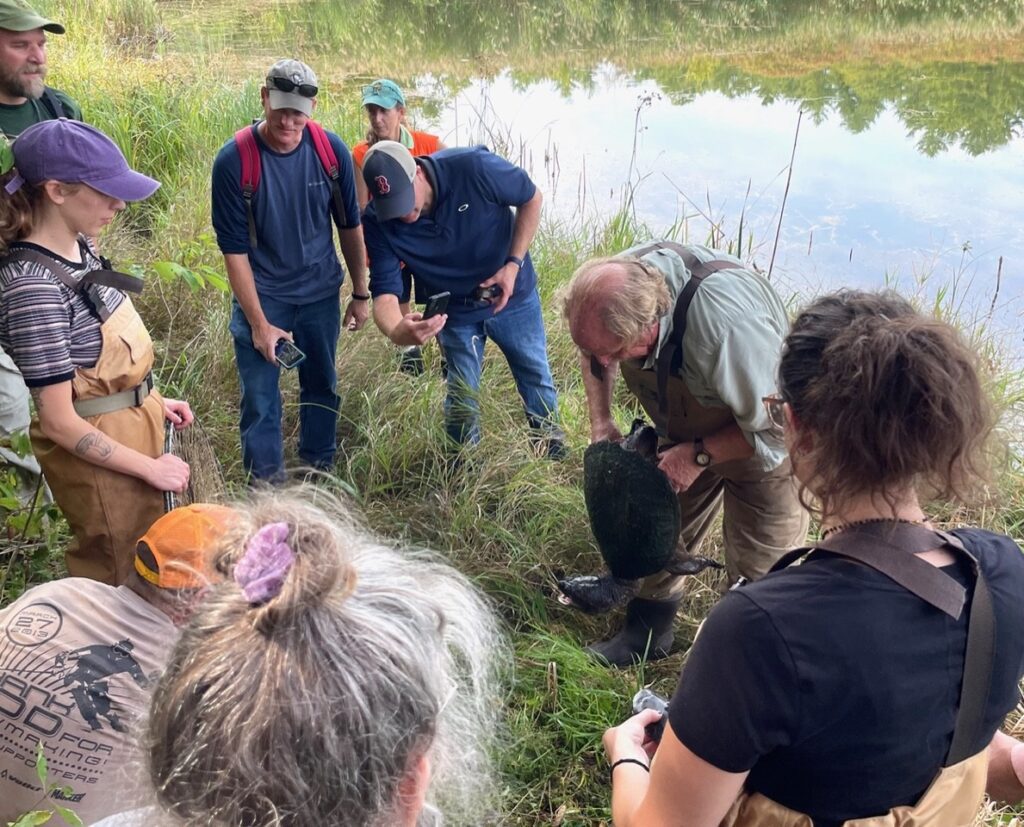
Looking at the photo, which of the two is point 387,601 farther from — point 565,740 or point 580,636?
point 580,636

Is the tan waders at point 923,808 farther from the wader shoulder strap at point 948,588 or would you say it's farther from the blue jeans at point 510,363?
the blue jeans at point 510,363

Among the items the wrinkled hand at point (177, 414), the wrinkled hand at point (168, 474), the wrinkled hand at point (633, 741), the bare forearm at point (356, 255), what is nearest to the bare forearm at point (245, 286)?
the bare forearm at point (356, 255)

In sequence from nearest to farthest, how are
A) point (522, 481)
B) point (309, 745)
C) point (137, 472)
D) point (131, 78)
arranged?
point (309, 745)
point (137, 472)
point (522, 481)
point (131, 78)

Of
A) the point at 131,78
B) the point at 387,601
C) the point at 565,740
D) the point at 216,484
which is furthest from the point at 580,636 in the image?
the point at 131,78

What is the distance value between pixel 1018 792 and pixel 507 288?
7.78 ft

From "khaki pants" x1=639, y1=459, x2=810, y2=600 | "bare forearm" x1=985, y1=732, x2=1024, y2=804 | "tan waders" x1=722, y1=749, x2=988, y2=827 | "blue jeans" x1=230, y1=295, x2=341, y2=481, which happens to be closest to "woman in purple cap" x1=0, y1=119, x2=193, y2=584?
"blue jeans" x1=230, y1=295, x2=341, y2=481

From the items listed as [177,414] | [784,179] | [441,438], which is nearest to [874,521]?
[177,414]

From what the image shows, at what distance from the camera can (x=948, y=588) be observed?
1023 mm

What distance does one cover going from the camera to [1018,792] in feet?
4.34

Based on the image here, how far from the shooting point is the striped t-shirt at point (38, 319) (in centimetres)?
192

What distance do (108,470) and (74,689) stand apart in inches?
39.0

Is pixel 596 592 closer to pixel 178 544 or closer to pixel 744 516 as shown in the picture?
pixel 744 516

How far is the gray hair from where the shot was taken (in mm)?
833

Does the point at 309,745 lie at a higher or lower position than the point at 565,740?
higher
